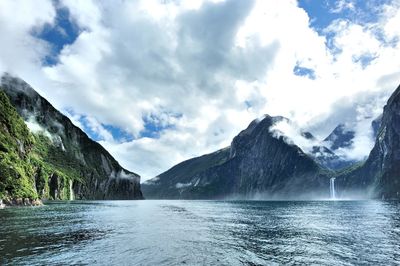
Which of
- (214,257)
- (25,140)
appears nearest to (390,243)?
(214,257)

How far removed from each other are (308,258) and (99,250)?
74.7 feet

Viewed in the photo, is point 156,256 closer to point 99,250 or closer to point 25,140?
point 99,250

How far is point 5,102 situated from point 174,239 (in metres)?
170

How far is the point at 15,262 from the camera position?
1243 inches

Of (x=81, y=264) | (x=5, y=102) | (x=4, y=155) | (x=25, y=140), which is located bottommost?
(x=81, y=264)

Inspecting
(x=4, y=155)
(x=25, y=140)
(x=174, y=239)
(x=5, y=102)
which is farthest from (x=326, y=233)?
(x=5, y=102)

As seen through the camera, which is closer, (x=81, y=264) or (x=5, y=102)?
(x=81, y=264)

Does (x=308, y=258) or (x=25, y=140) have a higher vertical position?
(x=25, y=140)

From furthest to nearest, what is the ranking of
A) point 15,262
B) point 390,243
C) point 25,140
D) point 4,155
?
point 25,140 < point 4,155 < point 390,243 < point 15,262

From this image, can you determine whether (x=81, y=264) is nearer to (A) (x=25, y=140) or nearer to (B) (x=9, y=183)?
(B) (x=9, y=183)

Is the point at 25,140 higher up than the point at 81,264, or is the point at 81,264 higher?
the point at 25,140

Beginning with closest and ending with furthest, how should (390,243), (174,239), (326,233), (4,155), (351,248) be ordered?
(351,248) < (390,243) < (174,239) < (326,233) < (4,155)

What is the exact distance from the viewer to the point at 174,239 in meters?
50.0

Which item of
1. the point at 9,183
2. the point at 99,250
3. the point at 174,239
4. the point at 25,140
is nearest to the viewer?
the point at 99,250
